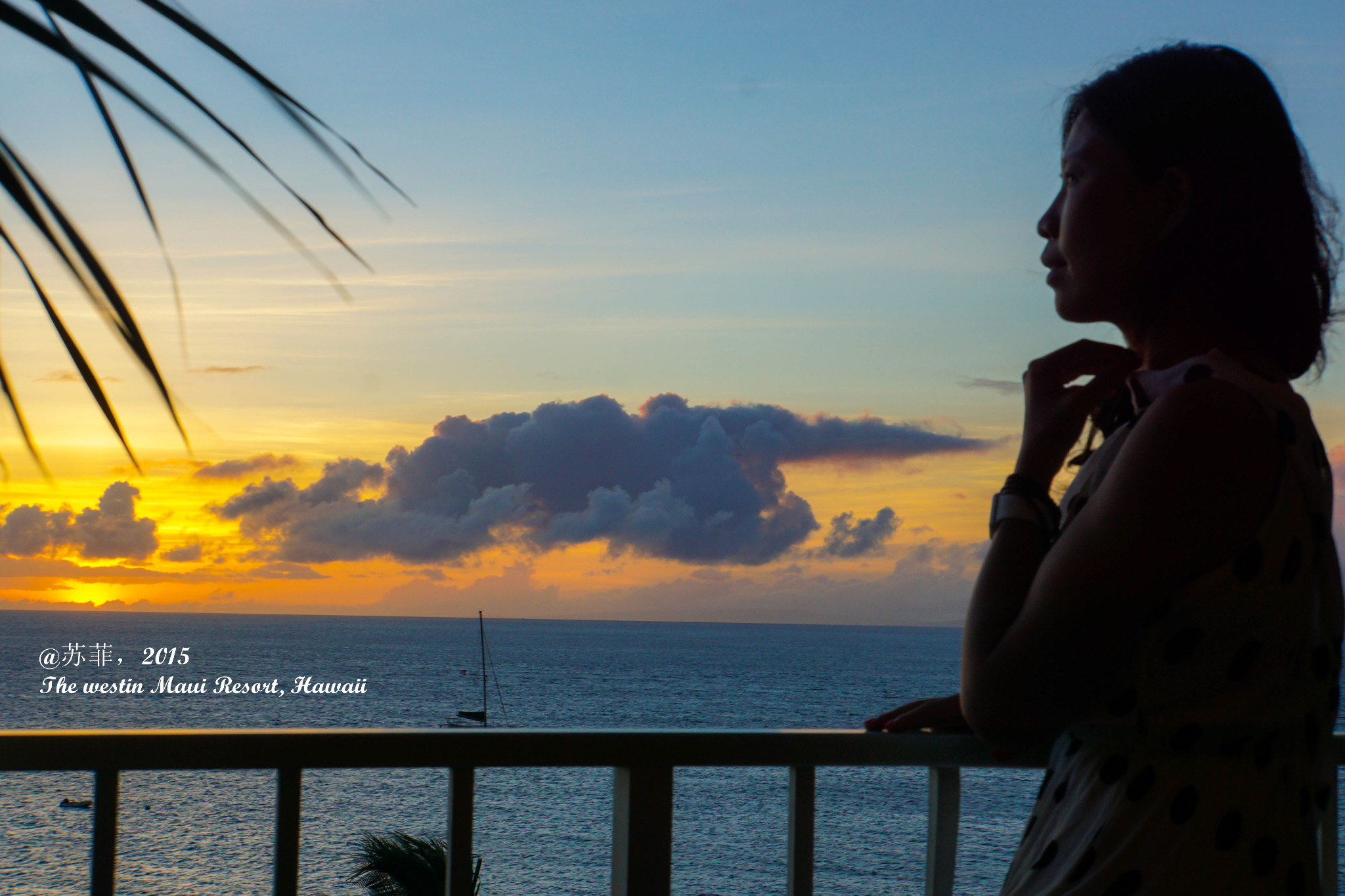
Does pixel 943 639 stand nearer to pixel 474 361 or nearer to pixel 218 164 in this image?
pixel 474 361

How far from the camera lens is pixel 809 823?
55.0 inches

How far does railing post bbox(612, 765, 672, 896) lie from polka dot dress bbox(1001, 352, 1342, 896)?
0.54 meters

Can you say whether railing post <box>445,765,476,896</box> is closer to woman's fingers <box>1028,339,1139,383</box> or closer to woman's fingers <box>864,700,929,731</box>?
woman's fingers <box>864,700,929,731</box>

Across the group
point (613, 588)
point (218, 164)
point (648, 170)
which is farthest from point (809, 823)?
point (613, 588)

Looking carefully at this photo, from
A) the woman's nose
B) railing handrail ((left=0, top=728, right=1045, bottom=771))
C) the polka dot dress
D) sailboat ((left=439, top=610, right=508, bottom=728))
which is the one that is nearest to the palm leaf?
railing handrail ((left=0, top=728, right=1045, bottom=771))

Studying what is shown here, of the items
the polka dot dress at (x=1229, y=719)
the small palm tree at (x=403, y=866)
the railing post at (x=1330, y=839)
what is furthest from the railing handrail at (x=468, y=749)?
the small palm tree at (x=403, y=866)

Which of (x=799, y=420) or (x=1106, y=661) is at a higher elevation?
(x=799, y=420)

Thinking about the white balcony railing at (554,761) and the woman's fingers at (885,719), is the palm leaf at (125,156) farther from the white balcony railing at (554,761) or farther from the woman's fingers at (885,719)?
the woman's fingers at (885,719)

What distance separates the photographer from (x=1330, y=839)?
4.80 ft

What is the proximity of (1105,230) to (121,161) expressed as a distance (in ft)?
2.72

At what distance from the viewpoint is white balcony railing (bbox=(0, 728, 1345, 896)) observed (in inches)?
Result: 45.7

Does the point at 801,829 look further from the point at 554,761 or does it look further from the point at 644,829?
the point at 554,761

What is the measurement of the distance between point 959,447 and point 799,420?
19.7 metres

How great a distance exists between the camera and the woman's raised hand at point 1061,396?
3.28ft
